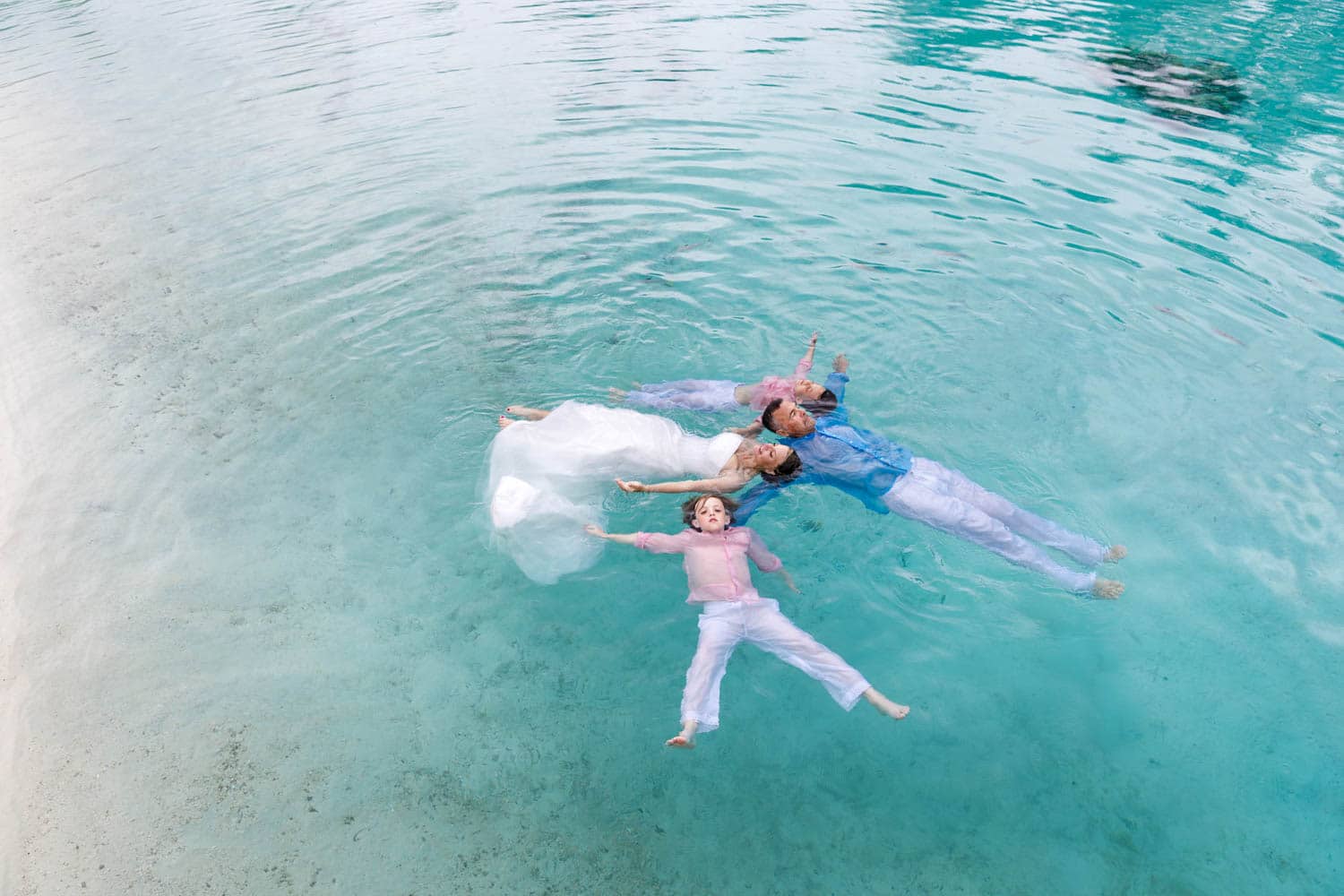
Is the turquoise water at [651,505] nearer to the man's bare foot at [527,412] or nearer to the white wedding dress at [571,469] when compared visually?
the white wedding dress at [571,469]

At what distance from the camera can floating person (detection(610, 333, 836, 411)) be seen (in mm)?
7145

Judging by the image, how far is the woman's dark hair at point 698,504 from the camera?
6.06 metres

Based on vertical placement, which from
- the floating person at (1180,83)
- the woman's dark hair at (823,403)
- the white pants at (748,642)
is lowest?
the white pants at (748,642)

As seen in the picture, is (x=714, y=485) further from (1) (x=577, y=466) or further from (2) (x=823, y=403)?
(2) (x=823, y=403)

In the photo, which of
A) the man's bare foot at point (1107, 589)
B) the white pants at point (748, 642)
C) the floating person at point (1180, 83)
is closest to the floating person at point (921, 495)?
the man's bare foot at point (1107, 589)

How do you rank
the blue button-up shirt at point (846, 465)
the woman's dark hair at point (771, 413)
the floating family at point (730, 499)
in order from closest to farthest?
the floating family at point (730, 499) < the blue button-up shirt at point (846, 465) < the woman's dark hair at point (771, 413)

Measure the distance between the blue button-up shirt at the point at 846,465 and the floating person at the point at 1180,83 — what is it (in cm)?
1230

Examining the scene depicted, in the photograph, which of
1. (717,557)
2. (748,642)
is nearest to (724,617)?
(748,642)

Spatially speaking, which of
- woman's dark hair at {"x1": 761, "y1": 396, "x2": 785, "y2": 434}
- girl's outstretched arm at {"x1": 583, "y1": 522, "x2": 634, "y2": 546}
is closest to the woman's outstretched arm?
girl's outstretched arm at {"x1": 583, "y1": 522, "x2": 634, "y2": 546}

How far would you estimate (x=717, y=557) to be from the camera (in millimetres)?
5801

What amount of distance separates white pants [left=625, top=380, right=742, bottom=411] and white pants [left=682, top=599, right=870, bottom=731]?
8.00ft

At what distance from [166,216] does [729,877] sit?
12704 millimetres

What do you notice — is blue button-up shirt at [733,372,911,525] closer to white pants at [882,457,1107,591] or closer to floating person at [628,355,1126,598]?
floating person at [628,355,1126,598]

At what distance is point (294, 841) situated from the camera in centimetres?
470
